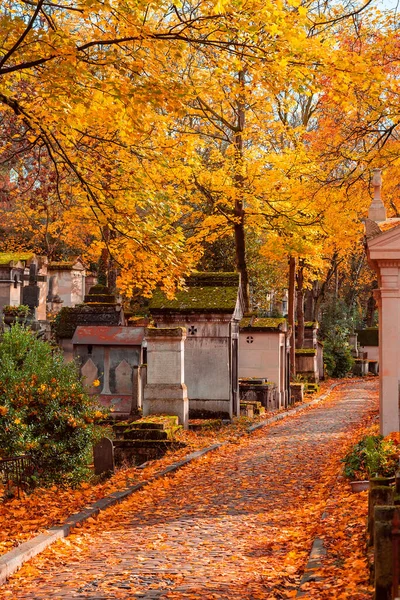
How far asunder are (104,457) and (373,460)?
159 inches

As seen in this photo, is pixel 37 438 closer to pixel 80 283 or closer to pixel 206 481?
pixel 206 481

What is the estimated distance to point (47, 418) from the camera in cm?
1120

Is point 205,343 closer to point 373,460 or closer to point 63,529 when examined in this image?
point 373,460

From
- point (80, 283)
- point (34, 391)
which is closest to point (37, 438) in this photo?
point (34, 391)

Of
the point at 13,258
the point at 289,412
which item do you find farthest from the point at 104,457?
the point at 13,258

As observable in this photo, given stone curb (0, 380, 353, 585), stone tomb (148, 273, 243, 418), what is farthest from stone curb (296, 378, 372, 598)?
stone tomb (148, 273, 243, 418)

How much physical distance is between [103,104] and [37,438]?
4.47 m

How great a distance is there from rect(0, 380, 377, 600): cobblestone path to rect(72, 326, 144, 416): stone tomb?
4.80m

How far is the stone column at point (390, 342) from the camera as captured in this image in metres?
11.7

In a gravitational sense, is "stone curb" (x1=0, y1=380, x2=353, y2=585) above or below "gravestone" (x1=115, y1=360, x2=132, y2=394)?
below

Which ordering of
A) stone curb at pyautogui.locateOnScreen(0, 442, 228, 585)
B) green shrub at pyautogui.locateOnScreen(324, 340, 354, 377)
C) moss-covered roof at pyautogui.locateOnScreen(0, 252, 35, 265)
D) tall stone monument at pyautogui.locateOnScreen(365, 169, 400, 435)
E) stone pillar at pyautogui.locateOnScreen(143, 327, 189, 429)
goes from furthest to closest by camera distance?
green shrub at pyautogui.locateOnScreen(324, 340, 354, 377) → moss-covered roof at pyautogui.locateOnScreen(0, 252, 35, 265) → stone pillar at pyautogui.locateOnScreen(143, 327, 189, 429) → tall stone monument at pyautogui.locateOnScreen(365, 169, 400, 435) → stone curb at pyautogui.locateOnScreen(0, 442, 228, 585)

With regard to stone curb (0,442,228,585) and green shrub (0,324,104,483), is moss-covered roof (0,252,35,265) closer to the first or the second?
green shrub (0,324,104,483)

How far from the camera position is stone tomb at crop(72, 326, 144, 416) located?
1855 centimetres

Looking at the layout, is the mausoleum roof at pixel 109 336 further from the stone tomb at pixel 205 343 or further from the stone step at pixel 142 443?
the stone step at pixel 142 443
